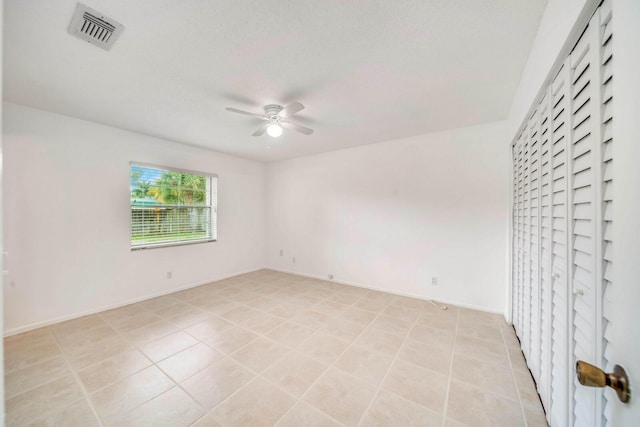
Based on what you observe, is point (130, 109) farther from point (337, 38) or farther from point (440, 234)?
point (440, 234)

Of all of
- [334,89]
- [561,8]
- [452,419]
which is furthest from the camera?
[334,89]

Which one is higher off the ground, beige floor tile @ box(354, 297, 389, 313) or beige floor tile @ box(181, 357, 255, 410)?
beige floor tile @ box(354, 297, 389, 313)

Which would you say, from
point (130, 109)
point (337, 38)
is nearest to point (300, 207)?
point (130, 109)

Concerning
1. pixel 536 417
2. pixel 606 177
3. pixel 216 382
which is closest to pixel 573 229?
pixel 606 177

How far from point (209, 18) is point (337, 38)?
81cm

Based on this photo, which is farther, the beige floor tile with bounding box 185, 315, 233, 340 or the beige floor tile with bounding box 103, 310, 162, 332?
the beige floor tile with bounding box 103, 310, 162, 332

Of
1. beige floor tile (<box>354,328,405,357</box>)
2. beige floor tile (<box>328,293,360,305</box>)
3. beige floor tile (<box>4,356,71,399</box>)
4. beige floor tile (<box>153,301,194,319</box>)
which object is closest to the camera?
beige floor tile (<box>4,356,71,399</box>)

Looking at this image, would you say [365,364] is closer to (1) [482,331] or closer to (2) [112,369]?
(1) [482,331]

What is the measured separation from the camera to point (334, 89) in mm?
2236

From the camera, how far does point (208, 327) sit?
2.66 metres

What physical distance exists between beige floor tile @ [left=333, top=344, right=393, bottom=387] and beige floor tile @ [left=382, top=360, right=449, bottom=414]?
0.07 metres

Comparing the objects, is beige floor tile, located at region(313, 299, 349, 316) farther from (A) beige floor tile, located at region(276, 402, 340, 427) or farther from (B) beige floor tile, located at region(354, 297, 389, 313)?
(A) beige floor tile, located at region(276, 402, 340, 427)

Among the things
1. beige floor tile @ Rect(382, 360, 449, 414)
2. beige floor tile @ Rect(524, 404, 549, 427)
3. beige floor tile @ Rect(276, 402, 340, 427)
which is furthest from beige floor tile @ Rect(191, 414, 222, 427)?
beige floor tile @ Rect(524, 404, 549, 427)

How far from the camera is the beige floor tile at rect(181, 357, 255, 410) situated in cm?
170
